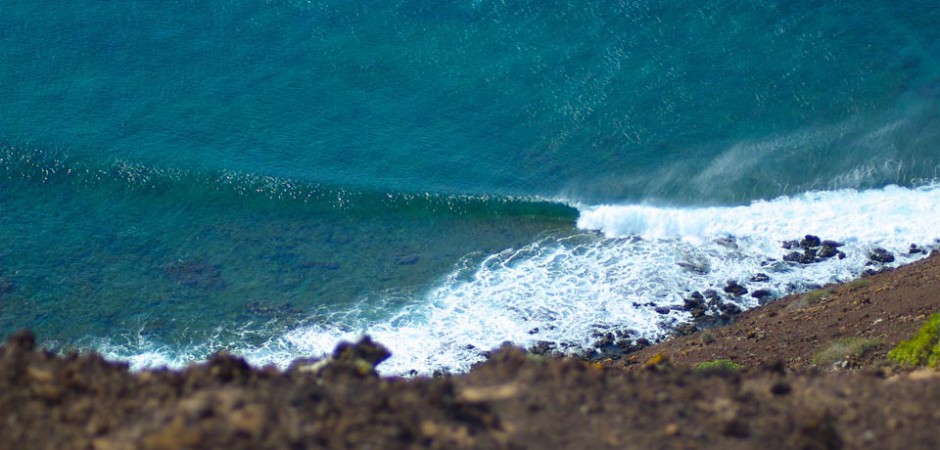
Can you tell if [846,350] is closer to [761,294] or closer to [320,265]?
[761,294]

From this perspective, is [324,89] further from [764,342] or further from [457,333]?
[764,342]

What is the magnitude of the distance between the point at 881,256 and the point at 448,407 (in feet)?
89.9

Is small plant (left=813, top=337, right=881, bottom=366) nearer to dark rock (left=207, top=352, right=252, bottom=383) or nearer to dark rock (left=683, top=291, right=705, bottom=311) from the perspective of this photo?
dark rock (left=683, top=291, right=705, bottom=311)

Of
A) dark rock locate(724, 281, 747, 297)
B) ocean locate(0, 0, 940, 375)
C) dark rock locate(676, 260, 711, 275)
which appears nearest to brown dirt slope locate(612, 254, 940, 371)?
dark rock locate(724, 281, 747, 297)

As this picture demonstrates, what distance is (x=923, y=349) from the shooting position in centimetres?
2897

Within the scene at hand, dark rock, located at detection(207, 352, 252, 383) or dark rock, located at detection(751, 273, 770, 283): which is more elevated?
dark rock, located at detection(207, 352, 252, 383)

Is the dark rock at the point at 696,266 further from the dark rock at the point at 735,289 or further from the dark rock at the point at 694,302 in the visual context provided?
the dark rock at the point at 694,302

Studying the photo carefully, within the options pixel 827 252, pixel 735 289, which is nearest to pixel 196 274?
pixel 735 289

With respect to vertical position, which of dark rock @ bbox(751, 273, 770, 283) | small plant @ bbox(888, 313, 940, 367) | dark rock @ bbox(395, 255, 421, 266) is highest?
dark rock @ bbox(395, 255, 421, 266)

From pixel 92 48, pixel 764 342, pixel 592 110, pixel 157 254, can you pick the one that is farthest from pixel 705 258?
pixel 92 48

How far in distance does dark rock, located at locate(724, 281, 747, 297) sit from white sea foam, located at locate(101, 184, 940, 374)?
12.6 inches

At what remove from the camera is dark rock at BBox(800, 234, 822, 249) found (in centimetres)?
4362

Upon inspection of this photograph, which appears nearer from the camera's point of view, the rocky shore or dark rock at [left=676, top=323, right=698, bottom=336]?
the rocky shore

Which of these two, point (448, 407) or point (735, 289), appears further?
point (735, 289)
